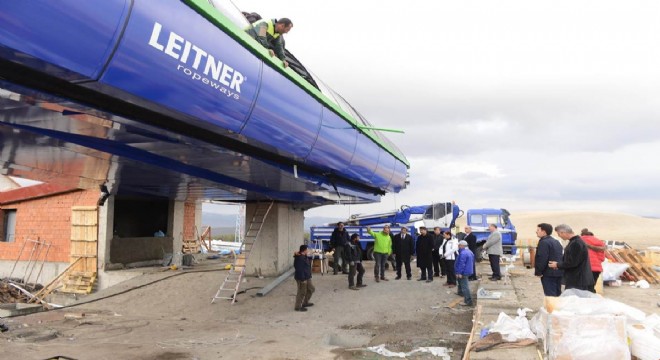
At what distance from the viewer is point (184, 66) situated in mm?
3807

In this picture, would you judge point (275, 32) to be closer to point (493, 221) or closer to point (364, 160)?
point (364, 160)

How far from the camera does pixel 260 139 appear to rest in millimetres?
5188

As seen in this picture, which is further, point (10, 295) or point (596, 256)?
point (10, 295)

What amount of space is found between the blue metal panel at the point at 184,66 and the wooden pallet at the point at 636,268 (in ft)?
38.8

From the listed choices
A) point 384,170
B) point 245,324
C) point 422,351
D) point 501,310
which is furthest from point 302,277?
point 501,310

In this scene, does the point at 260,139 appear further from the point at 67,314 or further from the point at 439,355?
the point at 67,314

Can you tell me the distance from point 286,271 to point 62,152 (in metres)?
7.83

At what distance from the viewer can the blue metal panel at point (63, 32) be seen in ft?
8.97

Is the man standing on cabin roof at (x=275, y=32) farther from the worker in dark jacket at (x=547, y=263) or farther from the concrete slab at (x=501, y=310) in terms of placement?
the worker in dark jacket at (x=547, y=263)

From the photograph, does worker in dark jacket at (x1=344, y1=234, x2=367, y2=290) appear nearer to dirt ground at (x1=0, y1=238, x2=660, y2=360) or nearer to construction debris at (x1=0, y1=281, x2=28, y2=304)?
dirt ground at (x1=0, y1=238, x2=660, y2=360)

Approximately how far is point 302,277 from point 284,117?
16.7 feet

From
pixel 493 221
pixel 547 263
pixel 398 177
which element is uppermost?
pixel 398 177

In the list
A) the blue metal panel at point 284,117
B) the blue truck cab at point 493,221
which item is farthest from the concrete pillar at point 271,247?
the blue truck cab at point 493,221

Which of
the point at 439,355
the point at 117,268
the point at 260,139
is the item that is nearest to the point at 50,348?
the point at 260,139
